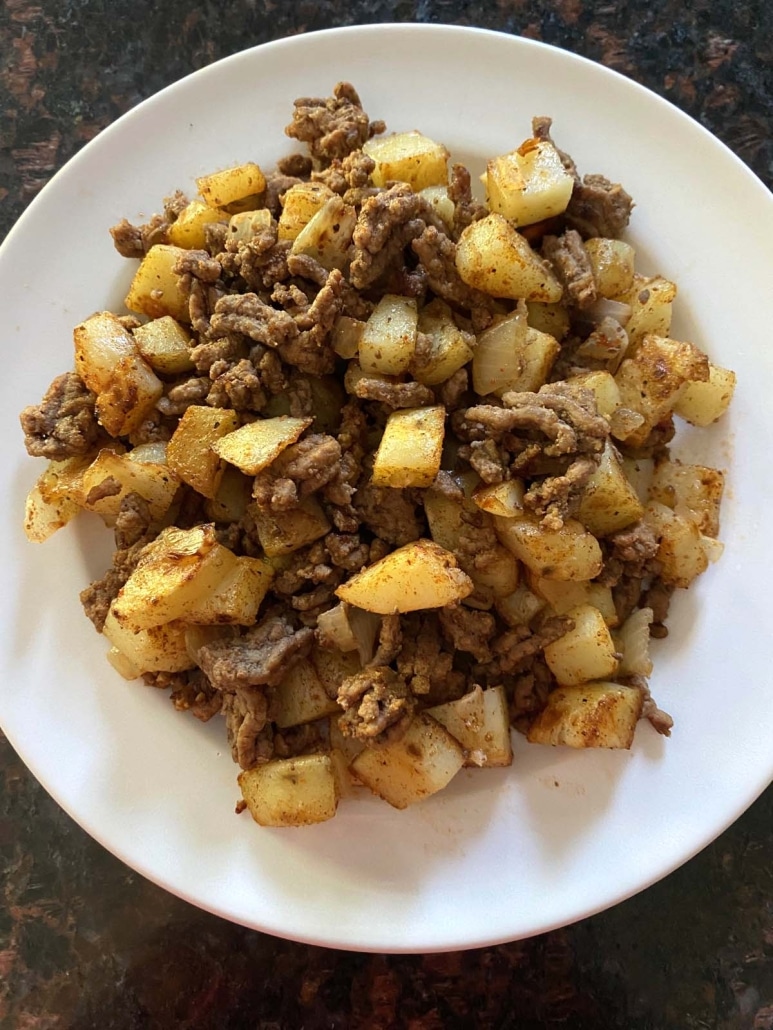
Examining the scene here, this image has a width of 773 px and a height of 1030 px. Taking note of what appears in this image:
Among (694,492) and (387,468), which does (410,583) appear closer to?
(387,468)

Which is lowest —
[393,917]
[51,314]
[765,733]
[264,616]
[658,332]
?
[393,917]

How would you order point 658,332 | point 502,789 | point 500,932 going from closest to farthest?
point 500,932 → point 502,789 → point 658,332

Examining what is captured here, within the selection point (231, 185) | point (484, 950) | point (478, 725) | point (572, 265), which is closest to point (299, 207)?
point (231, 185)

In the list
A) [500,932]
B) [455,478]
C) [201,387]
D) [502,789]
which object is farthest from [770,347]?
[500,932]

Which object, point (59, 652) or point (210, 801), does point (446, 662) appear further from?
point (59, 652)

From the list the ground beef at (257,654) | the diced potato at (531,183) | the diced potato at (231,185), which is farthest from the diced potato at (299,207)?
the ground beef at (257,654)

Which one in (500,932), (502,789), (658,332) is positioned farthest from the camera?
(658,332)

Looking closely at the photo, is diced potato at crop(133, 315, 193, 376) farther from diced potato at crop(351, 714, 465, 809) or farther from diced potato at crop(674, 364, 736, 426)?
diced potato at crop(674, 364, 736, 426)

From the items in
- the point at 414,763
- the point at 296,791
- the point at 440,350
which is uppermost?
the point at 440,350
